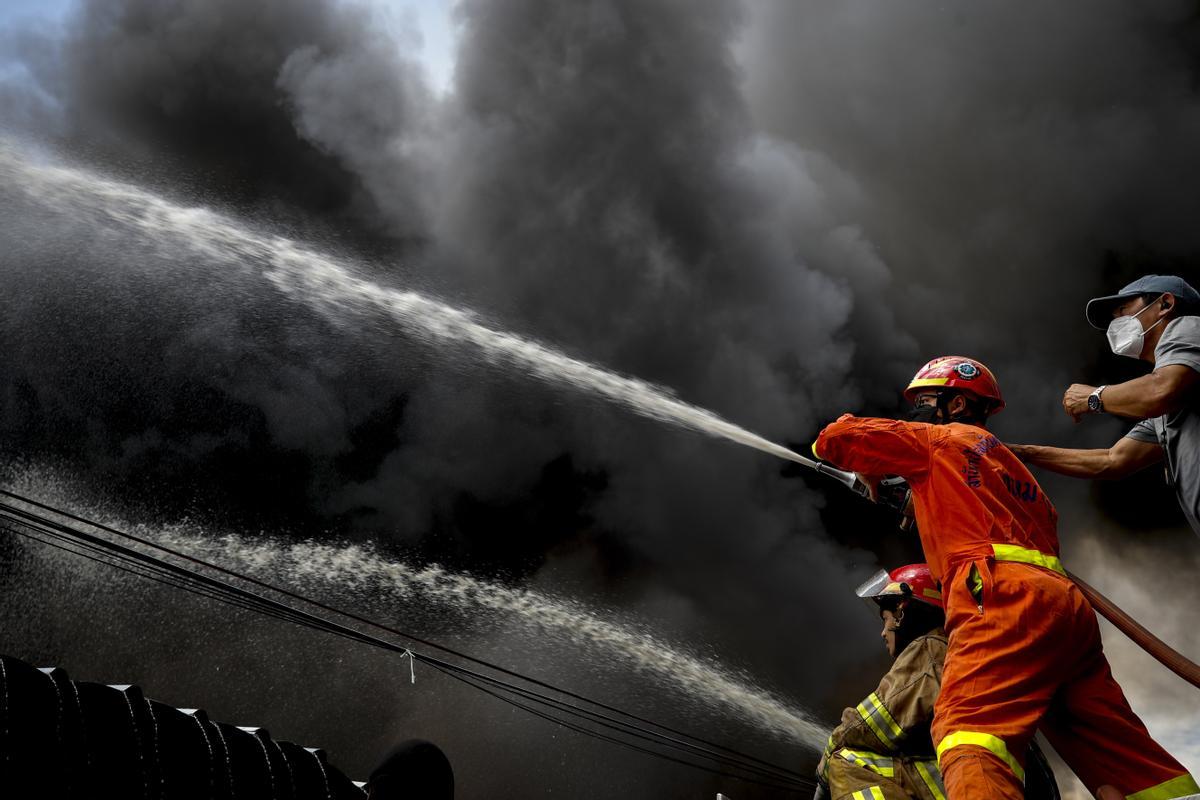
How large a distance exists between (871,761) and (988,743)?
4.51ft

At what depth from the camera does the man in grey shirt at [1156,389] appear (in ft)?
12.1

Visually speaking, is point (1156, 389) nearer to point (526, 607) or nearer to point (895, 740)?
point (895, 740)

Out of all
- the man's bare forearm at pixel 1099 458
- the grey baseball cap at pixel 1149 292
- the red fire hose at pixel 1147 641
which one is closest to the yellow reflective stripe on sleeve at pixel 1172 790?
the red fire hose at pixel 1147 641

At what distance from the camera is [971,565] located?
3.63 meters

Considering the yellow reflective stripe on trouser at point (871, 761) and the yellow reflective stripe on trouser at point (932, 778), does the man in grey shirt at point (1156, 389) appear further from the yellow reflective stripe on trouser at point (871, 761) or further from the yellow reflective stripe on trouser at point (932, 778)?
the yellow reflective stripe on trouser at point (871, 761)

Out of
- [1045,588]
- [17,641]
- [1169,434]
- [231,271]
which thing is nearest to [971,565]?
[1045,588]

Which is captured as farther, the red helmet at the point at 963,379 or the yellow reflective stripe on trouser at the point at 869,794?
the red helmet at the point at 963,379

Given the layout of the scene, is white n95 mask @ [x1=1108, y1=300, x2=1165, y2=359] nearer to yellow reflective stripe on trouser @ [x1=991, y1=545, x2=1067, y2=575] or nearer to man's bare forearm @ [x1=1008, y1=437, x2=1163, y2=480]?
man's bare forearm @ [x1=1008, y1=437, x2=1163, y2=480]

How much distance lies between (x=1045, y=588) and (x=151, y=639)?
16.3 meters

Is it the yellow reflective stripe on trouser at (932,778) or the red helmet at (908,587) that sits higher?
the red helmet at (908,587)

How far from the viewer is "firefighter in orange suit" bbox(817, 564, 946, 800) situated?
408 centimetres

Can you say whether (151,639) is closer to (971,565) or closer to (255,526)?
(255,526)

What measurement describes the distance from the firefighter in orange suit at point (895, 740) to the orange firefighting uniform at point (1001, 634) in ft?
2.38

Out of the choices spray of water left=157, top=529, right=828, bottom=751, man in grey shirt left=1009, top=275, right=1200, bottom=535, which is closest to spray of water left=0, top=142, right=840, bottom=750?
spray of water left=157, top=529, right=828, bottom=751
